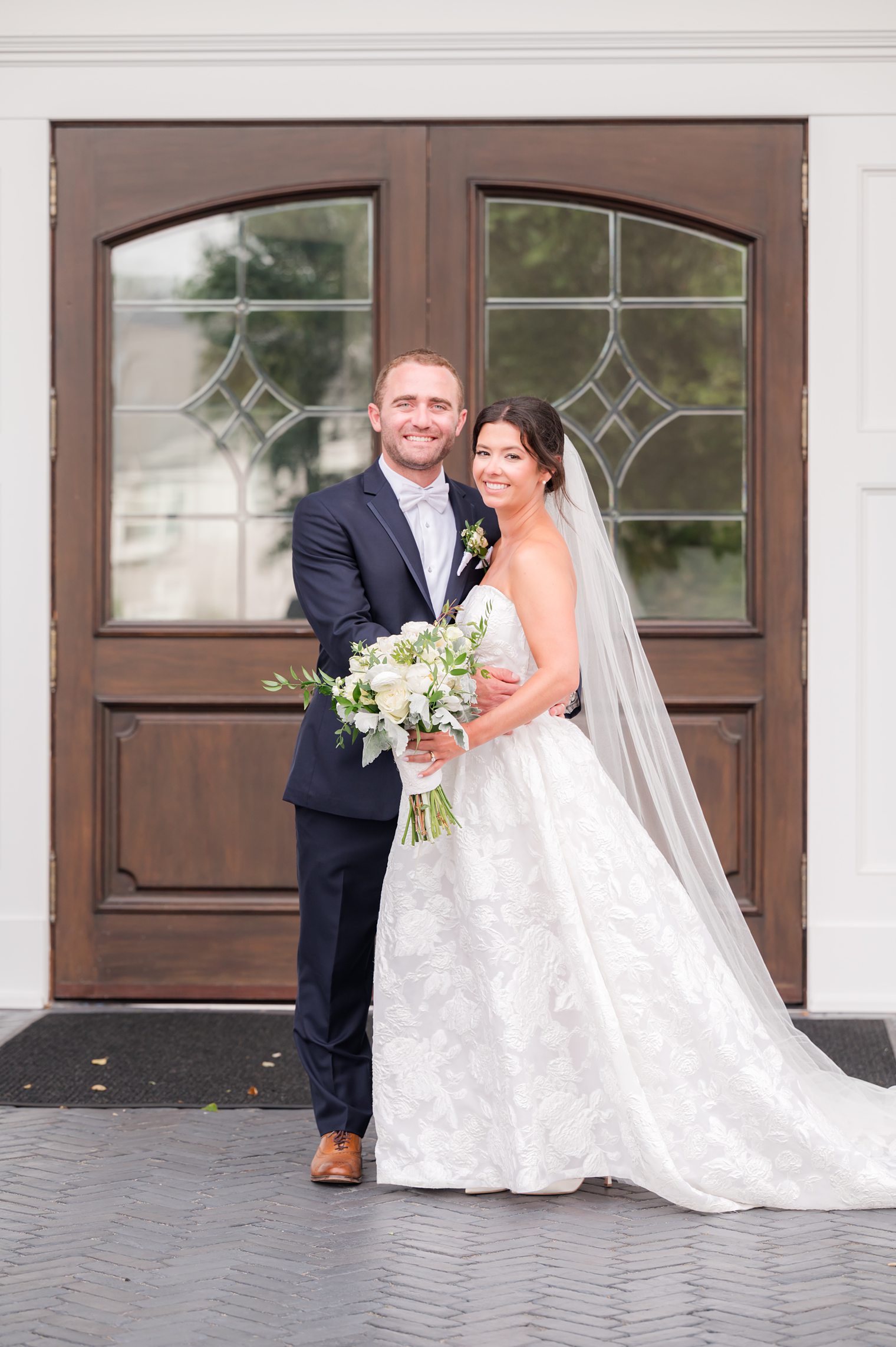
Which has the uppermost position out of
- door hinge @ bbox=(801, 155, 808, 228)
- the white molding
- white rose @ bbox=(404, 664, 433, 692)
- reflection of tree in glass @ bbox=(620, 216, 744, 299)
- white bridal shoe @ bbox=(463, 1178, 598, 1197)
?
the white molding

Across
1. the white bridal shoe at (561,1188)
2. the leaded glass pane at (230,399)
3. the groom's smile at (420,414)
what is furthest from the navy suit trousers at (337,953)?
the leaded glass pane at (230,399)

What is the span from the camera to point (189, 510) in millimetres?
5160

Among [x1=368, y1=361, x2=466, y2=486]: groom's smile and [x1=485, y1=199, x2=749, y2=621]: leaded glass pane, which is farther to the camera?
[x1=485, y1=199, x2=749, y2=621]: leaded glass pane

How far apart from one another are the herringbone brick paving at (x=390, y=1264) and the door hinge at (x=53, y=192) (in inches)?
130

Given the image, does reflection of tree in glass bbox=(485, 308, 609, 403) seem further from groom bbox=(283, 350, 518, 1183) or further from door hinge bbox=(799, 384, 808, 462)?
groom bbox=(283, 350, 518, 1183)

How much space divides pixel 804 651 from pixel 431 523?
6.61 feet

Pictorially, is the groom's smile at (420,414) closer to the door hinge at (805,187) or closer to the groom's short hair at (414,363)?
the groom's short hair at (414,363)

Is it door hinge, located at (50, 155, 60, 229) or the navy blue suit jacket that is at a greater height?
door hinge, located at (50, 155, 60, 229)

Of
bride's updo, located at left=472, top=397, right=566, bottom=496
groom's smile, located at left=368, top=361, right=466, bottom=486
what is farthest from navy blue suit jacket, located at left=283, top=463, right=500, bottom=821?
A: bride's updo, located at left=472, top=397, right=566, bottom=496

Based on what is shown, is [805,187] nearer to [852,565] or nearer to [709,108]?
[709,108]

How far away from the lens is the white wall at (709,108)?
4.87m

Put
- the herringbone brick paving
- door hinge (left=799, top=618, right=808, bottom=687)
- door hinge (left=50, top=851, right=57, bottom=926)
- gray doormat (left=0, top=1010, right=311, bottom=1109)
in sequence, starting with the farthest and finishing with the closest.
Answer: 1. door hinge (left=50, top=851, right=57, bottom=926)
2. door hinge (left=799, top=618, right=808, bottom=687)
3. gray doormat (left=0, top=1010, right=311, bottom=1109)
4. the herringbone brick paving

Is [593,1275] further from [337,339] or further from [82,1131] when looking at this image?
[337,339]

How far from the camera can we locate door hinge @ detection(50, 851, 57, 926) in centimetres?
509
